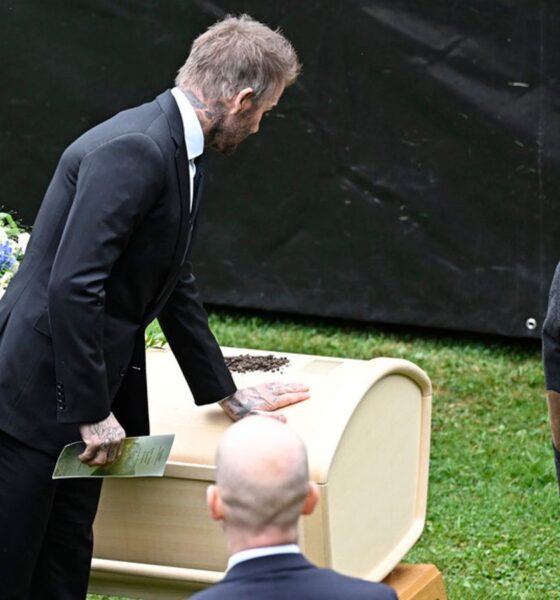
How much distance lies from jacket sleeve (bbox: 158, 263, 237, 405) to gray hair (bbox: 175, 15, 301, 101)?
53cm

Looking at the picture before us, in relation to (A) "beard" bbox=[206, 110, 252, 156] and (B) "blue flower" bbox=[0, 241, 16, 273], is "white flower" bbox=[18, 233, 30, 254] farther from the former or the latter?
(A) "beard" bbox=[206, 110, 252, 156]

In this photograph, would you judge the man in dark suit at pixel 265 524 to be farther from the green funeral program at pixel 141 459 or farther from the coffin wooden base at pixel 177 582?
the coffin wooden base at pixel 177 582

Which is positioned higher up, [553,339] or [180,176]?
[180,176]

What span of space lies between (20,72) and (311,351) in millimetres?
2047

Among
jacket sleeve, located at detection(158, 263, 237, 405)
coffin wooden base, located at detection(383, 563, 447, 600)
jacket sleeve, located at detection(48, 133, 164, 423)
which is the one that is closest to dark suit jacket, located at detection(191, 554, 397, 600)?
jacket sleeve, located at detection(48, 133, 164, 423)

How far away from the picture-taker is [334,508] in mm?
3229

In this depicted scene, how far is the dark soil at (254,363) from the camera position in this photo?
3895 mm

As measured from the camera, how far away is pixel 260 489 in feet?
6.63

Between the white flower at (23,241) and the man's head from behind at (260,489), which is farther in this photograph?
the white flower at (23,241)

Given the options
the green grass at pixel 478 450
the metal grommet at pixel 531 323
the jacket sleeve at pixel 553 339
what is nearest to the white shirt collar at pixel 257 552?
the jacket sleeve at pixel 553 339

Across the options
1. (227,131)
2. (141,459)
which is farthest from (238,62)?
(141,459)

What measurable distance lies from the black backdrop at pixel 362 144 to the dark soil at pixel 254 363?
2.57 m

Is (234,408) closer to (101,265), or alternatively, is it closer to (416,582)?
(416,582)

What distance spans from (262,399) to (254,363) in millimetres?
398
